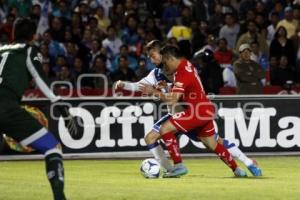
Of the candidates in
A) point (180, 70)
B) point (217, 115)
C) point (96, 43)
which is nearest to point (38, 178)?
point (180, 70)

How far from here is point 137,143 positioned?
62.7 feet

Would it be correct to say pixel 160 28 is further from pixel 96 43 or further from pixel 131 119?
pixel 131 119

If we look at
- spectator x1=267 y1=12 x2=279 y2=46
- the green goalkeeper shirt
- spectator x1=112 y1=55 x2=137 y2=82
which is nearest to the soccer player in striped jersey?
the green goalkeeper shirt

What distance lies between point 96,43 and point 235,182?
10.0 m

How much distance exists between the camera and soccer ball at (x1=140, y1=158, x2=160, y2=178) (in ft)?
48.3

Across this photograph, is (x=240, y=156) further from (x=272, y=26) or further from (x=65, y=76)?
(x=272, y=26)

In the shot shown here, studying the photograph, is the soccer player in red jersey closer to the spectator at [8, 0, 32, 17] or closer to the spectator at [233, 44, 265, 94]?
the spectator at [233, 44, 265, 94]

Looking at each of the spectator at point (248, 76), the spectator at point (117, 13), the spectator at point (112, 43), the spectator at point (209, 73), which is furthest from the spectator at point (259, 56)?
the spectator at point (117, 13)

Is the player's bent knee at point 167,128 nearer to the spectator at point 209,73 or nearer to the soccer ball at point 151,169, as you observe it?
the soccer ball at point 151,169

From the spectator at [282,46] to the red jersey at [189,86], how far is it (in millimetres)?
9278

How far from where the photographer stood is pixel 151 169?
14750 millimetres

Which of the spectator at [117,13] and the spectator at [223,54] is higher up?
the spectator at [117,13]

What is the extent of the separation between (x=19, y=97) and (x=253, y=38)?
13.2 m

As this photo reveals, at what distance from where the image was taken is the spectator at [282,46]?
23359 mm
